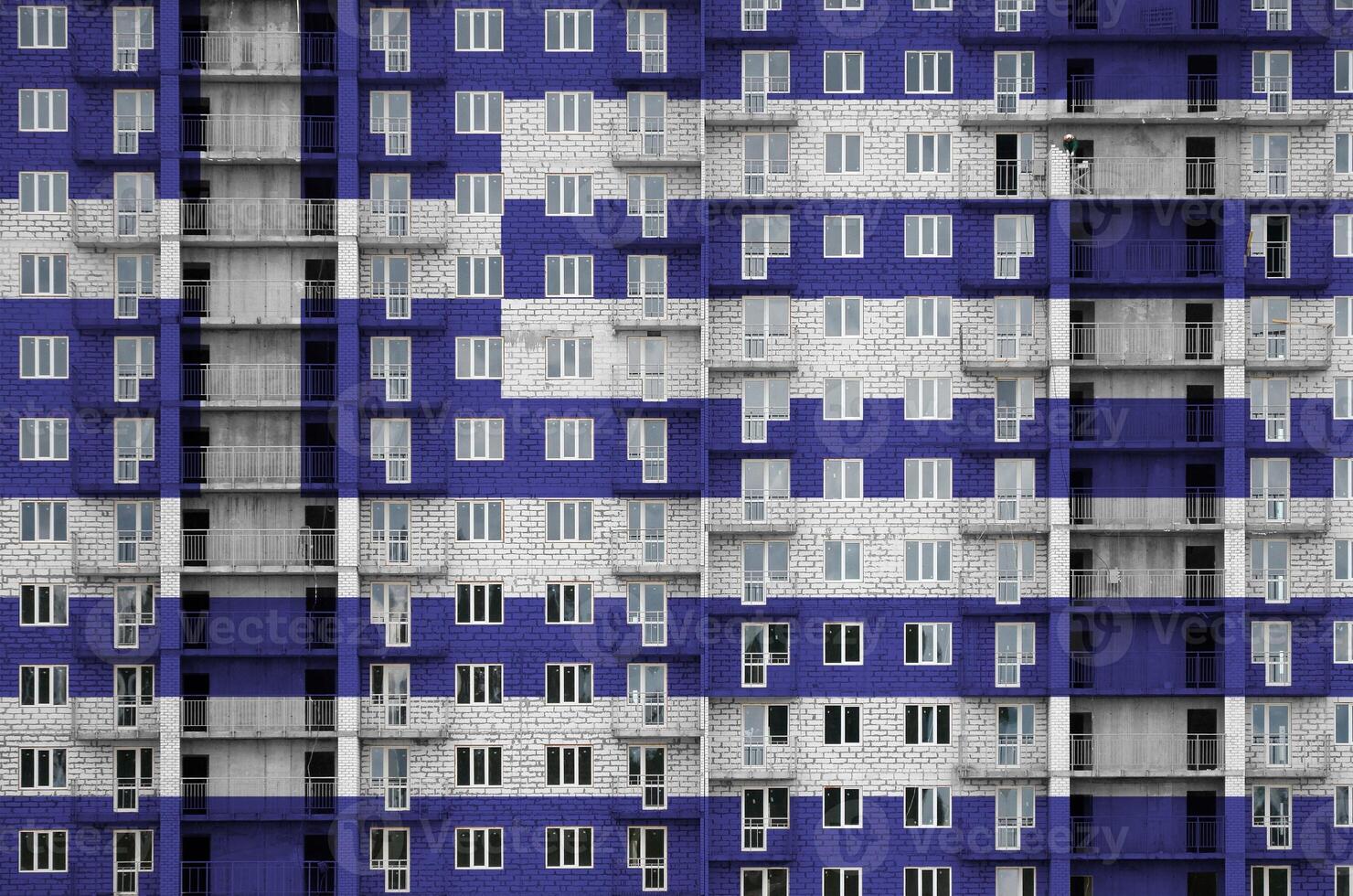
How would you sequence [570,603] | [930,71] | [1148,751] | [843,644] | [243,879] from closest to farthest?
[243,879], [1148,751], [570,603], [843,644], [930,71]

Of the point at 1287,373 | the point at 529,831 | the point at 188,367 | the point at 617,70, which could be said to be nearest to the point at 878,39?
the point at 617,70

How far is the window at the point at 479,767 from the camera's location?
192ft

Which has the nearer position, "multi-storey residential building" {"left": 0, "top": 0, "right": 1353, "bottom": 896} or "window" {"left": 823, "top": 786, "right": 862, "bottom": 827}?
"multi-storey residential building" {"left": 0, "top": 0, "right": 1353, "bottom": 896}

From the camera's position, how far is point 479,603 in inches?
2314

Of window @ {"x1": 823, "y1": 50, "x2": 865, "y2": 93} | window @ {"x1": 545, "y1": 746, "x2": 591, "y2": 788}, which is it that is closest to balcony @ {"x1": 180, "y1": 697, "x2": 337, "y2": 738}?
window @ {"x1": 545, "y1": 746, "x2": 591, "y2": 788}

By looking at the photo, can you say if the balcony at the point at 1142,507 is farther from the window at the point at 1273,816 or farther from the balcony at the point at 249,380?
the balcony at the point at 249,380

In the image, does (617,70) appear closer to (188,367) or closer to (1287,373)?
(188,367)

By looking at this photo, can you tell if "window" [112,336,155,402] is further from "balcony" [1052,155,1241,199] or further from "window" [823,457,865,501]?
"balcony" [1052,155,1241,199]

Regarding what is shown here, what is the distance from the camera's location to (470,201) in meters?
59.3

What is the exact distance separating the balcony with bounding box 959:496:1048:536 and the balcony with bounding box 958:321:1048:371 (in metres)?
4.88

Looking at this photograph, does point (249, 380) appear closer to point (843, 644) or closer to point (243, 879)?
point (243, 879)

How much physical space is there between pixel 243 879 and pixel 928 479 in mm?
29014

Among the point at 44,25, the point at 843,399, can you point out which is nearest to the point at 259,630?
the point at 843,399

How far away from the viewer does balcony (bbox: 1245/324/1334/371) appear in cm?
5925
